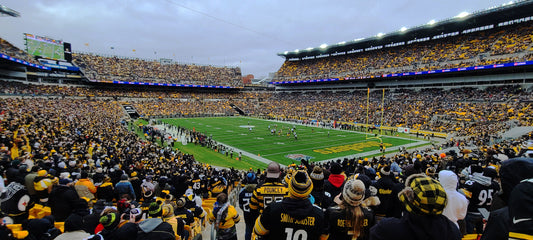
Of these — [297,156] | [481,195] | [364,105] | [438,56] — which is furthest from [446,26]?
[481,195]

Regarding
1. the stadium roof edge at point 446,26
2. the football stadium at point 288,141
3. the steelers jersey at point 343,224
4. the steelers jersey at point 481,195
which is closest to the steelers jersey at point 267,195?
the football stadium at point 288,141

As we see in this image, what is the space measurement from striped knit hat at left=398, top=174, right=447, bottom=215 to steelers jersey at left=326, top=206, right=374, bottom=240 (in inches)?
37.6

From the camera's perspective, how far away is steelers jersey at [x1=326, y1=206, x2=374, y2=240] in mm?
2873

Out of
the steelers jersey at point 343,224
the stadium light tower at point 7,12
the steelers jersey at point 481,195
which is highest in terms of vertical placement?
the stadium light tower at point 7,12

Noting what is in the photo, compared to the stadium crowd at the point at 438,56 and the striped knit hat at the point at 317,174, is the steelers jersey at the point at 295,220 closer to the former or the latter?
the striped knit hat at the point at 317,174

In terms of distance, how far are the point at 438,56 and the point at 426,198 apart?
53.4 meters

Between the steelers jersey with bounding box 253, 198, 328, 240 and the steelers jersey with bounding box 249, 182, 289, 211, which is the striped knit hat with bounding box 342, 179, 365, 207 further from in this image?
the steelers jersey with bounding box 249, 182, 289, 211

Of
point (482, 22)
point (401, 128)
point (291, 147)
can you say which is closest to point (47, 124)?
point (291, 147)

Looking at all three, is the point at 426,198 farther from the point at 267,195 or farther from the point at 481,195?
the point at 481,195

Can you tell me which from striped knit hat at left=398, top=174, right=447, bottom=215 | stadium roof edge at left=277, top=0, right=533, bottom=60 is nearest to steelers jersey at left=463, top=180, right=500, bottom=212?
striped knit hat at left=398, top=174, right=447, bottom=215

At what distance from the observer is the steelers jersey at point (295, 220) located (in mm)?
2613

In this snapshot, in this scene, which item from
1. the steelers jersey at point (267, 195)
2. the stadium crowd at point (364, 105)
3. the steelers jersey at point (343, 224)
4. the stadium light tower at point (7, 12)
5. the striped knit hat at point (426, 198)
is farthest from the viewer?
the stadium light tower at point (7, 12)

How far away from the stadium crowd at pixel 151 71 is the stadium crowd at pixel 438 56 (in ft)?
81.9

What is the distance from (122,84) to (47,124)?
51.4 meters
